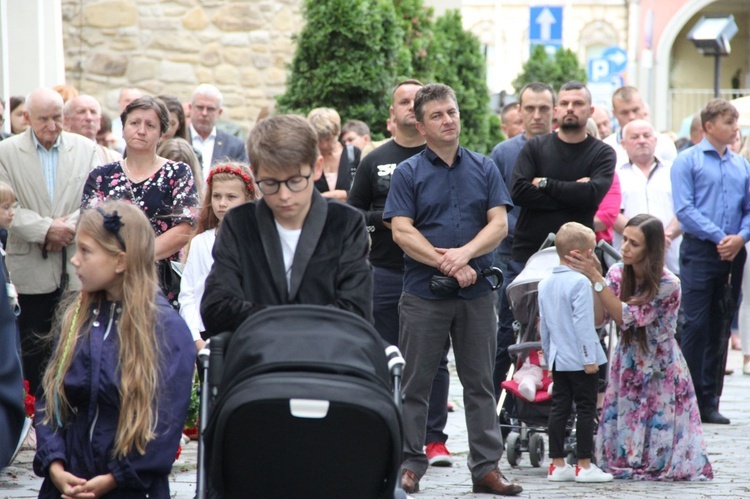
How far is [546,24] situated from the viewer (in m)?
23.5

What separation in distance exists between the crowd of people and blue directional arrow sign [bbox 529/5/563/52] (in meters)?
13.7

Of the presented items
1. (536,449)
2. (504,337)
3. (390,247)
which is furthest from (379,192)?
(536,449)

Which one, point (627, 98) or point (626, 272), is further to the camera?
point (627, 98)

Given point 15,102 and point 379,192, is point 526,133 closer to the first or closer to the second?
point 379,192

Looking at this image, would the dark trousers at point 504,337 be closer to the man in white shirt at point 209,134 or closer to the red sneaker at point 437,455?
the red sneaker at point 437,455

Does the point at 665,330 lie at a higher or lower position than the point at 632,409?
higher

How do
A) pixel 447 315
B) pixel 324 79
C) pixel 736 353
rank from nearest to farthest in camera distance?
pixel 447 315, pixel 324 79, pixel 736 353

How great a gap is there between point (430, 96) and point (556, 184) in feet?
4.99

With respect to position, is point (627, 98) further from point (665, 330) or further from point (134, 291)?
point (134, 291)

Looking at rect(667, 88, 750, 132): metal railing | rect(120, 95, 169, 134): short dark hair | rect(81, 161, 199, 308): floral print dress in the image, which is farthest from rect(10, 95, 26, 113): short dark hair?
rect(667, 88, 750, 132): metal railing

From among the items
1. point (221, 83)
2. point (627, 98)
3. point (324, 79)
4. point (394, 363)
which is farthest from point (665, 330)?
point (221, 83)

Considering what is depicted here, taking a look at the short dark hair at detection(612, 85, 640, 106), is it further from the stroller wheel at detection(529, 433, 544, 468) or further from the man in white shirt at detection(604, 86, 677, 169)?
the stroller wheel at detection(529, 433, 544, 468)

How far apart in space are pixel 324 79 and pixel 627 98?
3496 mm

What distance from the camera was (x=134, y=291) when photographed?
15.2 ft
